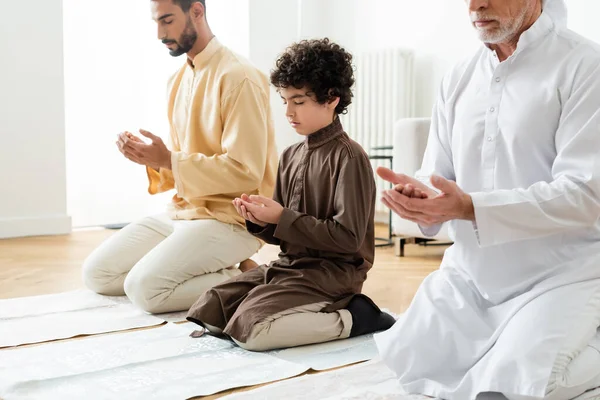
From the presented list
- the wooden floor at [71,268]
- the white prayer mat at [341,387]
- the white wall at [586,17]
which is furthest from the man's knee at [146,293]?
the white wall at [586,17]

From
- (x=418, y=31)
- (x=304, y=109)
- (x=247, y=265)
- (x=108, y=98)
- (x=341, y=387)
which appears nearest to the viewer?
(x=341, y=387)

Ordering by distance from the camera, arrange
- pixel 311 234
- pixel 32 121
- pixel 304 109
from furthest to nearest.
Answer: pixel 32 121 < pixel 304 109 < pixel 311 234

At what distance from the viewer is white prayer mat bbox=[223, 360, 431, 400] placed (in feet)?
6.16

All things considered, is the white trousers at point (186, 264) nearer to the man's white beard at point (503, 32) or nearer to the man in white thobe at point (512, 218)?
the man in white thobe at point (512, 218)

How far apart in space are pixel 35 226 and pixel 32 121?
670 mm

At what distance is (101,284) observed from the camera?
3.06m

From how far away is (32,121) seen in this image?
197 inches

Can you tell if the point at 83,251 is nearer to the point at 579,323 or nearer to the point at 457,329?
the point at 457,329

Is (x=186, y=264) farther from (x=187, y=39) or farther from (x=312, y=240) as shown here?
(x=187, y=39)

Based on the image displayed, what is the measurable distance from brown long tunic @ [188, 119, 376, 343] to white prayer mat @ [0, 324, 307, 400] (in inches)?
4.2

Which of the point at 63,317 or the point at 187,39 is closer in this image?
the point at 63,317

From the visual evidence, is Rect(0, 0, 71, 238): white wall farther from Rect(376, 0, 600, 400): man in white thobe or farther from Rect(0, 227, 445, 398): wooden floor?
Rect(376, 0, 600, 400): man in white thobe

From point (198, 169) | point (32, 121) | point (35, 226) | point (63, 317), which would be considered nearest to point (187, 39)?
point (198, 169)

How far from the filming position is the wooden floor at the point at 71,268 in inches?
126
